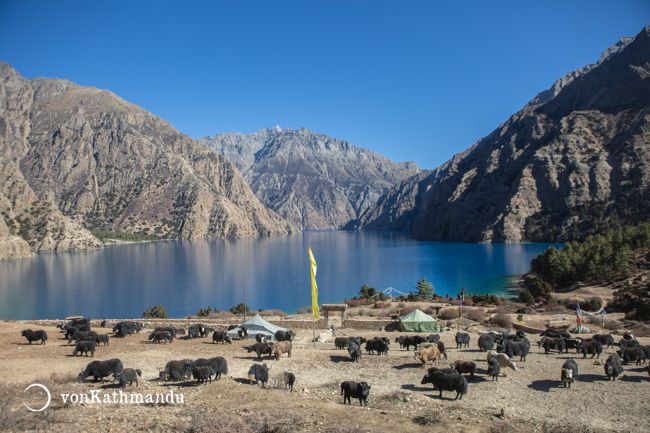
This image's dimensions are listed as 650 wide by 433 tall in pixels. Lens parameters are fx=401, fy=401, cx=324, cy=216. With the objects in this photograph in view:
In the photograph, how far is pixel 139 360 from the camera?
16672mm

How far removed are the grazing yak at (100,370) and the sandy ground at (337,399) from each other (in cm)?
31

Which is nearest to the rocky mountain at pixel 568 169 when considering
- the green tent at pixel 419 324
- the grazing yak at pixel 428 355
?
the green tent at pixel 419 324

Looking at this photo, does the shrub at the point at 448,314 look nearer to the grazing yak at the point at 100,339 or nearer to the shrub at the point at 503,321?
the shrub at the point at 503,321

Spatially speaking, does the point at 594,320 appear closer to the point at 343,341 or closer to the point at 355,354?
the point at 343,341

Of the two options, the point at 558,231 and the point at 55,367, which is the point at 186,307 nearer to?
the point at 55,367

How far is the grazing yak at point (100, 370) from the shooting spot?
13164 millimetres

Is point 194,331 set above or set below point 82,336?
below

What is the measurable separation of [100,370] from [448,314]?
84.2ft

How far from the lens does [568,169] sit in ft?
457

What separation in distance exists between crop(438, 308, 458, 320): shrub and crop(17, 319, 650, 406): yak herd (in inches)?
388

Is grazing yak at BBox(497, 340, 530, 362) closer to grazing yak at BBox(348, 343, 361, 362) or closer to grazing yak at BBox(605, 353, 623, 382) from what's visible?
grazing yak at BBox(605, 353, 623, 382)

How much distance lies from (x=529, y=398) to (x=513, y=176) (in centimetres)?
16613

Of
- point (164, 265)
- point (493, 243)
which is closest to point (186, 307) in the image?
point (164, 265)

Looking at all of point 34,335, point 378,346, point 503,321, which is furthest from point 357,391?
point 503,321
